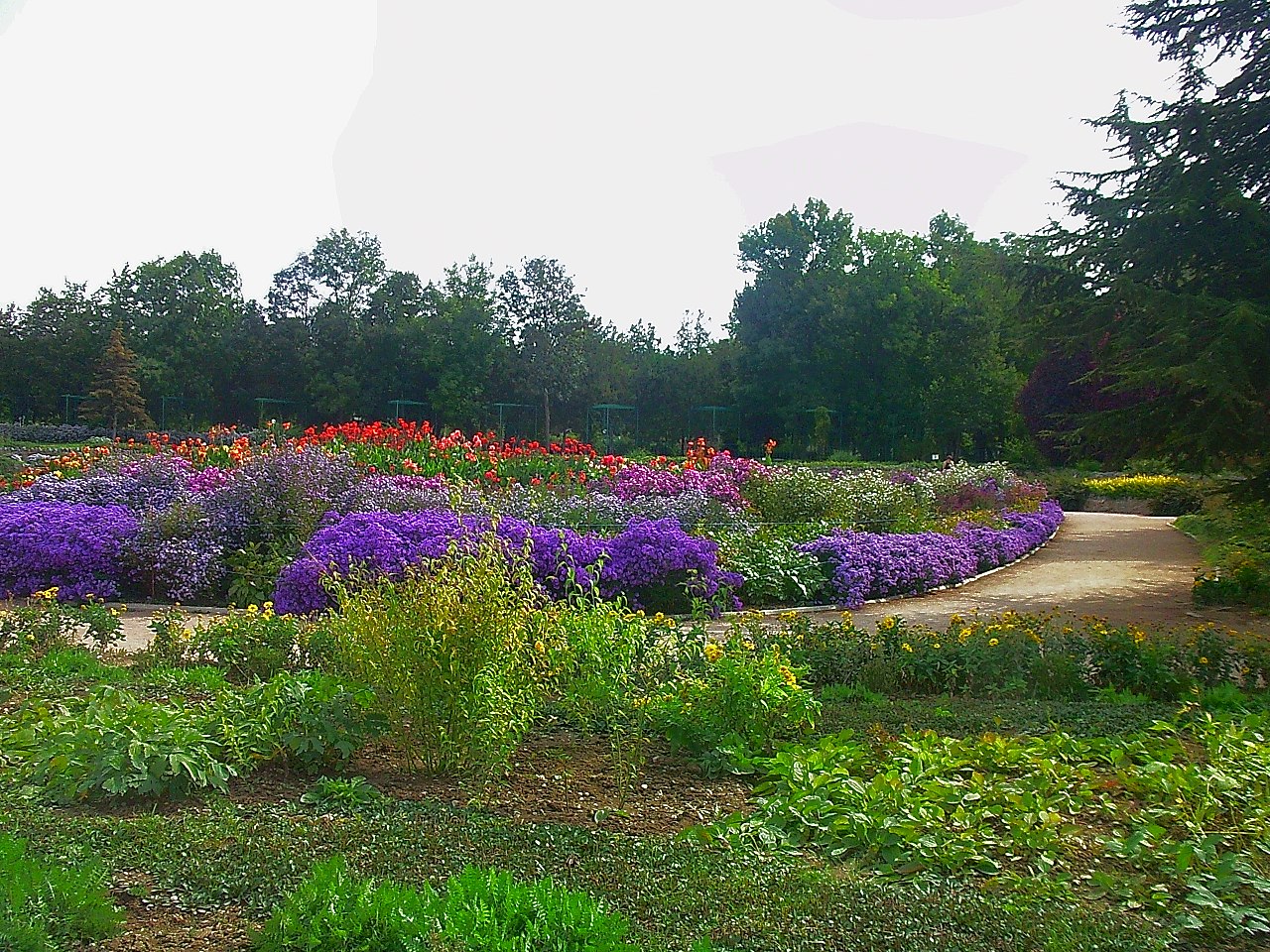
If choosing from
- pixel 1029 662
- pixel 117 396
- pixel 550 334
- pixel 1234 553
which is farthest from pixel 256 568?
pixel 550 334

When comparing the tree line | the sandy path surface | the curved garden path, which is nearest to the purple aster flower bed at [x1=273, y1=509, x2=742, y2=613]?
the sandy path surface

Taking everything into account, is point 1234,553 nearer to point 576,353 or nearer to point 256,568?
point 256,568

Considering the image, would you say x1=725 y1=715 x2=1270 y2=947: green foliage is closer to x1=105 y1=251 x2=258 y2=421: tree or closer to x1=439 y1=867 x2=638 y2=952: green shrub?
x1=439 y1=867 x2=638 y2=952: green shrub

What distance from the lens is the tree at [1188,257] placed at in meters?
9.23

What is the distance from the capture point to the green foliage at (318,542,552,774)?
4.02 meters

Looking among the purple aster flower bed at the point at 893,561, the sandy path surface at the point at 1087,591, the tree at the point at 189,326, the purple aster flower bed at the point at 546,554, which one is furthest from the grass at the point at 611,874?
the tree at the point at 189,326

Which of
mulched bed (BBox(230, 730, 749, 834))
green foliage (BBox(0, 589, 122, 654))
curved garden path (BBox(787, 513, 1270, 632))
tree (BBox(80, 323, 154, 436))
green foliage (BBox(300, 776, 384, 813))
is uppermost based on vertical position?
tree (BBox(80, 323, 154, 436))

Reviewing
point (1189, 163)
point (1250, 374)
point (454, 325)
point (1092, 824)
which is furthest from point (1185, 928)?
point (454, 325)

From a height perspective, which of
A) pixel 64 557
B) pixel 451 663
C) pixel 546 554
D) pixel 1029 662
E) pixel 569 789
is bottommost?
pixel 569 789

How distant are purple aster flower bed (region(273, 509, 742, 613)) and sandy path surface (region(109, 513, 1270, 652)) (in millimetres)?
875

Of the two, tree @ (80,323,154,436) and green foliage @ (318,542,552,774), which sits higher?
tree @ (80,323,154,436)

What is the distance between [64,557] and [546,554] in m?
4.05

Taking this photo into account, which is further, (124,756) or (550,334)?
(550,334)

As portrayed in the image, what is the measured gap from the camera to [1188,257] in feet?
33.7
